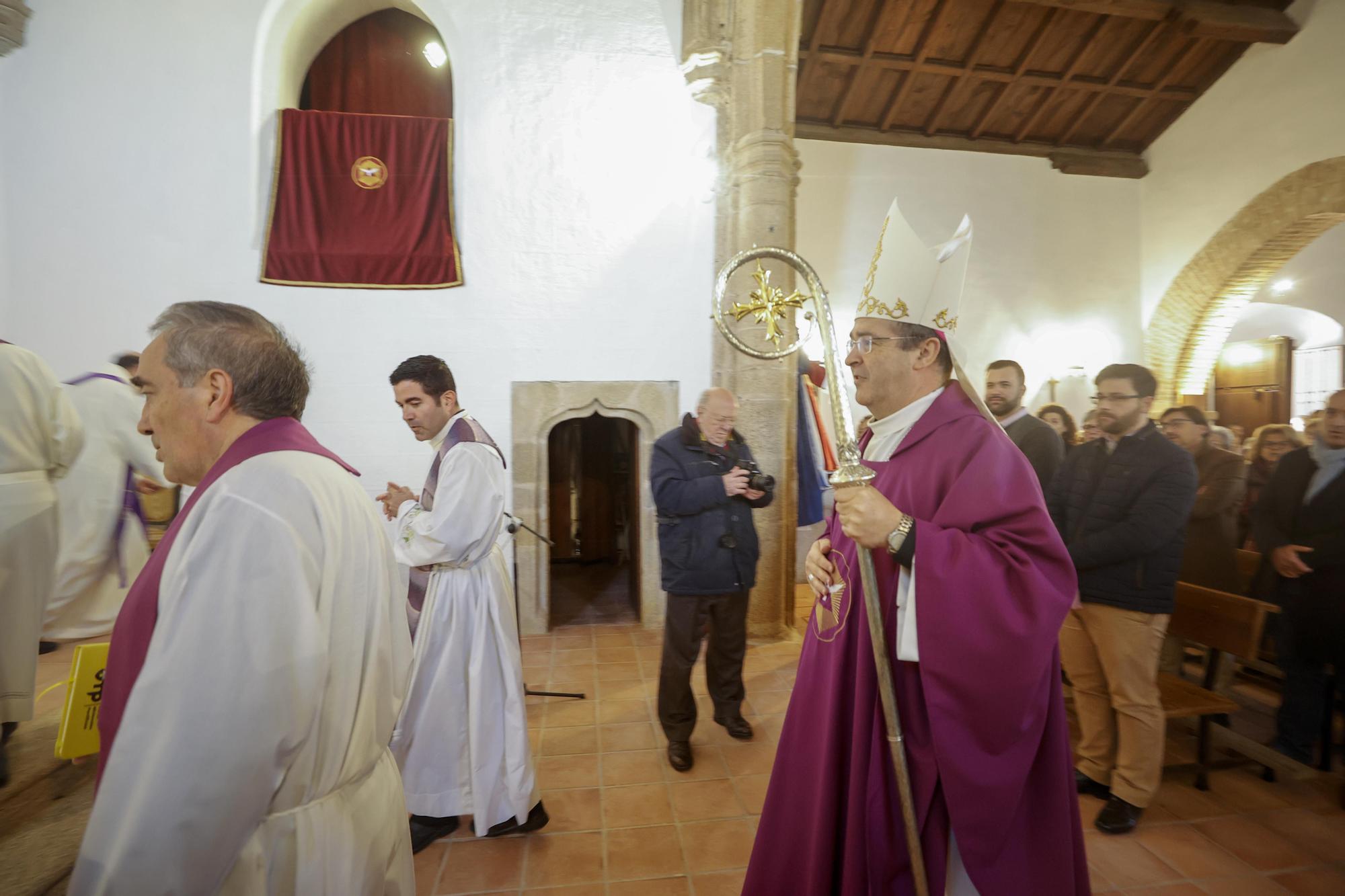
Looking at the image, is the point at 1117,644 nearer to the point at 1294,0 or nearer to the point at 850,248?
the point at 850,248

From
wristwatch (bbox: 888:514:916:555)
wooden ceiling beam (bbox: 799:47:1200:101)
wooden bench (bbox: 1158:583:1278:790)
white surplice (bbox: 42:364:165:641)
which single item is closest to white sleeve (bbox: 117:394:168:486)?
white surplice (bbox: 42:364:165:641)

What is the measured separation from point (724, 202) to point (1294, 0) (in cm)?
803

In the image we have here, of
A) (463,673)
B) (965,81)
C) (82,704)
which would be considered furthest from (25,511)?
(965,81)

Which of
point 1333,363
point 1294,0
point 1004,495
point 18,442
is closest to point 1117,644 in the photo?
point 1004,495

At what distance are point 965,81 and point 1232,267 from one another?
411cm

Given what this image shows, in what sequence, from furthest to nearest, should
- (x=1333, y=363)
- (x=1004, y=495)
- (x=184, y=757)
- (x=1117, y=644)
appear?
1. (x=1333, y=363)
2. (x=1117, y=644)
3. (x=1004, y=495)
4. (x=184, y=757)

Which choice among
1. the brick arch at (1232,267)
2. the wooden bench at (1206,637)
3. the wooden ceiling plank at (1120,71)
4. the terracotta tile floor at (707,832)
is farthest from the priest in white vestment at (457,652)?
the wooden ceiling plank at (1120,71)

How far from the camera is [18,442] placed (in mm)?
2590

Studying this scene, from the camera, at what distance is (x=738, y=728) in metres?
3.67

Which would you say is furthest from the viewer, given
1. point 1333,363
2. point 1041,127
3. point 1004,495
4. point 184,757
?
point 1333,363

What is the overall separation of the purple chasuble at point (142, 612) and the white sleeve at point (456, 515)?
139 centimetres

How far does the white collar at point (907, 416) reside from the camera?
182cm

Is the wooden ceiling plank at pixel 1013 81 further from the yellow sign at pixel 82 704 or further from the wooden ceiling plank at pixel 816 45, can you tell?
the yellow sign at pixel 82 704

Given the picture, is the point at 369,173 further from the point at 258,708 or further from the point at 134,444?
the point at 258,708
